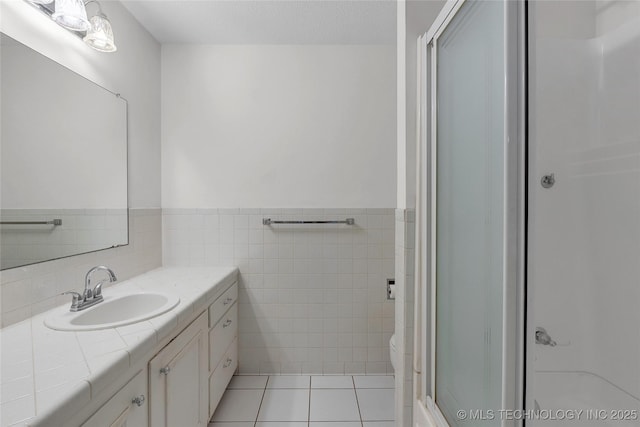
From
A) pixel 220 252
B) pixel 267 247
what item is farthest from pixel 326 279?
pixel 220 252

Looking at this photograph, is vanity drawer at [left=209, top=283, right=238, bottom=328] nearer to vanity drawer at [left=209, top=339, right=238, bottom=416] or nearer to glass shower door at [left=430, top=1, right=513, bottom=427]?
vanity drawer at [left=209, top=339, right=238, bottom=416]

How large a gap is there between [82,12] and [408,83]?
1.47 metres

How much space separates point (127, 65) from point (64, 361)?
1.74 metres

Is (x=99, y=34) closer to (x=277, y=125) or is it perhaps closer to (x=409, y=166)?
(x=277, y=125)

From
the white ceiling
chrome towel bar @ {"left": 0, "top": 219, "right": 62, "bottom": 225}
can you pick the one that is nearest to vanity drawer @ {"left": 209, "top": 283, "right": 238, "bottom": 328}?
chrome towel bar @ {"left": 0, "top": 219, "right": 62, "bottom": 225}

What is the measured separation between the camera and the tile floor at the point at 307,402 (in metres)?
1.75

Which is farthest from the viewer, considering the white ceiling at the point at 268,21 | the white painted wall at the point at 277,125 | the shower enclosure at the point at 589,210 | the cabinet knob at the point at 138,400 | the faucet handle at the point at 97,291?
the white painted wall at the point at 277,125

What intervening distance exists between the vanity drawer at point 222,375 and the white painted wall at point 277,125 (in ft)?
3.38

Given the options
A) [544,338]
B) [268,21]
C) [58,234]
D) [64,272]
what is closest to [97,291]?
[64,272]

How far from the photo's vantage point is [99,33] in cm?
145

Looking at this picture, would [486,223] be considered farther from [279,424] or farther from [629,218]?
[279,424]

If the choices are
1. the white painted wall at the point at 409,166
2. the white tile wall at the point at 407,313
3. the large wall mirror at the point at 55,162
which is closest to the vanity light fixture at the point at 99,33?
the large wall mirror at the point at 55,162

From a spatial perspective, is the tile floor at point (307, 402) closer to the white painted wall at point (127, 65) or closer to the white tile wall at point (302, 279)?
the white tile wall at point (302, 279)

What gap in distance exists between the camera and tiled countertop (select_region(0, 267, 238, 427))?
0.69 meters
